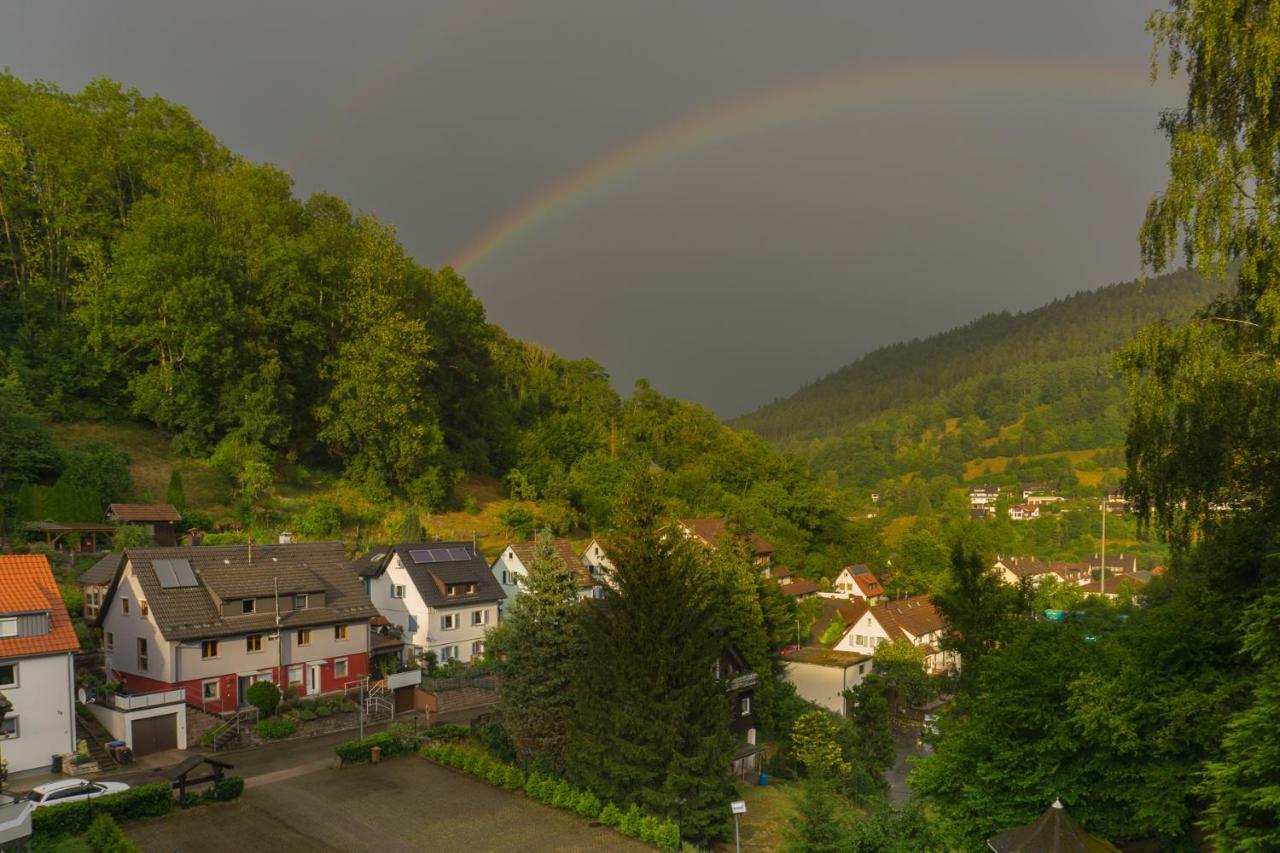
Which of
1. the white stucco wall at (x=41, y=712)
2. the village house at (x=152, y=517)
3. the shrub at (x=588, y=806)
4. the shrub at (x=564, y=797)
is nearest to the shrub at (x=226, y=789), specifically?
the white stucco wall at (x=41, y=712)

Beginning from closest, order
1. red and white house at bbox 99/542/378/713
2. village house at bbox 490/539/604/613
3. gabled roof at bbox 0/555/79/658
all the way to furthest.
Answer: gabled roof at bbox 0/555/79/658 < red and white house at bbox 99/542/378/713 < village house at bbox 490/539/604/613

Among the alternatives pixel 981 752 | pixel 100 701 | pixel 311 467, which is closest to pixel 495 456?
pixel 311 467

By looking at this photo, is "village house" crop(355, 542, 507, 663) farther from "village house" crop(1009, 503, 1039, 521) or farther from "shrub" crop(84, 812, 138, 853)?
"village house" crop(1009, 503, 1039, 521)

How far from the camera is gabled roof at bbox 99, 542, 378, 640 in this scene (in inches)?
1375

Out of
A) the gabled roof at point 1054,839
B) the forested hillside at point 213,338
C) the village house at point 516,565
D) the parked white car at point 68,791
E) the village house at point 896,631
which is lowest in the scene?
the village house at point 896,631

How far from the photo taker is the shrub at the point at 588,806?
27.4m

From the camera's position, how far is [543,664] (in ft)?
102

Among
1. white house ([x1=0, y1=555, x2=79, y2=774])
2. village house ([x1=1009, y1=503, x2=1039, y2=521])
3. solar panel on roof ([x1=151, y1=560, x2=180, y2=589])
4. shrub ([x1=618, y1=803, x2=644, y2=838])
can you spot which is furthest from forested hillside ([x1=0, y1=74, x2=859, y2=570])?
village house ([x1=1009, y1=503, x2=1039, y2=521])

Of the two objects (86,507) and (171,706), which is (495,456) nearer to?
(86,507)

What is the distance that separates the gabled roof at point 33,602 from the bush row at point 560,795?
13.8m

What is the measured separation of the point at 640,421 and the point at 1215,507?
3394 inches

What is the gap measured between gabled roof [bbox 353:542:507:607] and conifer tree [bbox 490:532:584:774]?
16.8m

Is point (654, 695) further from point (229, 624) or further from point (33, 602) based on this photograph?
point (33, 602)

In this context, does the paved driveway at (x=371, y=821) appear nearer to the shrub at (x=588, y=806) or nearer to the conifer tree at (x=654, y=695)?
the shrub at (x=588, y=806)
